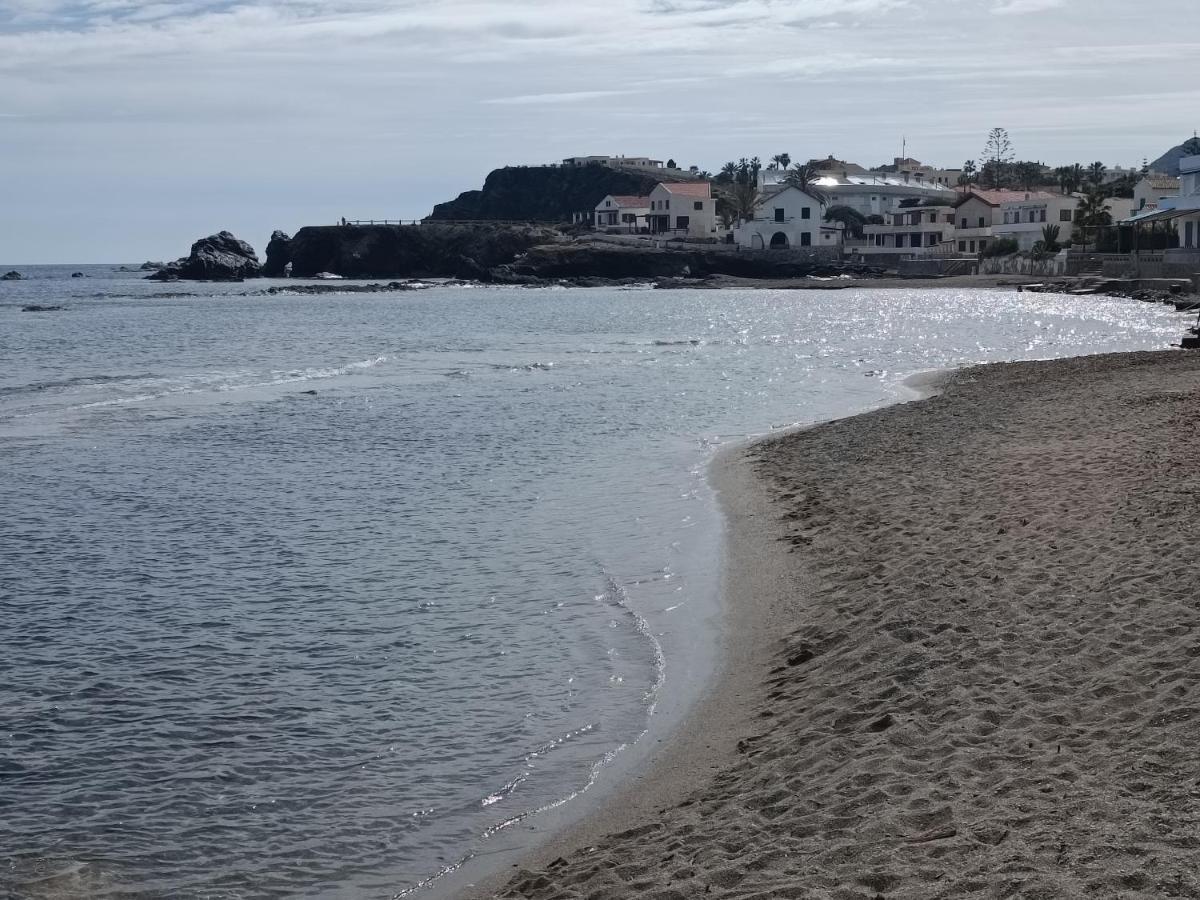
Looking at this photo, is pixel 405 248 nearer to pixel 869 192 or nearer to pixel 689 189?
pixel 689 189

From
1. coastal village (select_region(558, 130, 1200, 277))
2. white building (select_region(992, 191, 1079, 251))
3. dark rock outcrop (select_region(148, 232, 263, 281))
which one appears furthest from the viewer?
dark rock outcrop (select_region(148, 232, 263, 281))

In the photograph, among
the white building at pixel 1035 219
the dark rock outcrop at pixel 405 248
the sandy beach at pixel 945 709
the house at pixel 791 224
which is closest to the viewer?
the sandy beach at pixel 945 709

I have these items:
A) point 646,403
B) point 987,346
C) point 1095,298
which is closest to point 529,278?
point 1095,298

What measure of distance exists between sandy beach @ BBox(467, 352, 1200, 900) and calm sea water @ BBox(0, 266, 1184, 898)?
91 centimetres

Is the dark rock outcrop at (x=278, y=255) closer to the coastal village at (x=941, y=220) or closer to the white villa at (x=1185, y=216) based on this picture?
the coastal village at (x=941, y=220)

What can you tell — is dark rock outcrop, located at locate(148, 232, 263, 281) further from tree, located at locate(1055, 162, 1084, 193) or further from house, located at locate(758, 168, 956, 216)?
tree, located at locate(1055, 162, 1084, 193)

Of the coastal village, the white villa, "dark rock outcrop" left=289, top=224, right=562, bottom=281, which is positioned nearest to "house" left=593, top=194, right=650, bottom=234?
the coastal village

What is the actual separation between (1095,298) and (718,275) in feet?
187

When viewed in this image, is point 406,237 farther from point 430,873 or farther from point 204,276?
point 430,873

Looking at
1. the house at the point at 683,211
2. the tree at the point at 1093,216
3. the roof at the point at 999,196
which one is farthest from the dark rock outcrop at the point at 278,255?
the tree at the point at 1093,216

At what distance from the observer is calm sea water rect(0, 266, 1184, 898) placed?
28.7ft

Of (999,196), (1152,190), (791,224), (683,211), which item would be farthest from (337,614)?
(683,211)

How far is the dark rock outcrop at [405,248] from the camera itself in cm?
15050

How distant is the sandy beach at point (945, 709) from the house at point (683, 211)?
139 m
